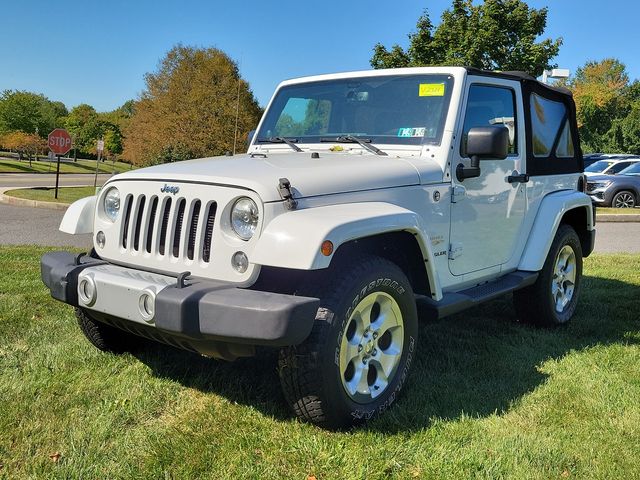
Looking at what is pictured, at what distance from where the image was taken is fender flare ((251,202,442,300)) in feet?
8.14

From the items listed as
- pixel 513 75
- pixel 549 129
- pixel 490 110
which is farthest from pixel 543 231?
pixel 513 75

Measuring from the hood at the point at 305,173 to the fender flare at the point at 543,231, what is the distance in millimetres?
1401

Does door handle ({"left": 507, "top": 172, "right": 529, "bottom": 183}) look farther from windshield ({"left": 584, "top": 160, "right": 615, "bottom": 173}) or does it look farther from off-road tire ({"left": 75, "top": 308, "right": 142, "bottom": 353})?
windshield ({"left": 584, "top": 160, "right": 615, "bottom": 173})

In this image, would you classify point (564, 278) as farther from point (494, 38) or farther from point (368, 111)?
point (494, 38)

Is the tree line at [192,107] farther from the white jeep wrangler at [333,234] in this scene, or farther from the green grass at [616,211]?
the white jeep wrangler at [333,234]

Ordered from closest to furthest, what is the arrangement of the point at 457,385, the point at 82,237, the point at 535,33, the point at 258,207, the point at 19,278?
the point at 258,207 < the point at 457,385 < the point at 19,278 < the point at 82,237 < the point at 535,33

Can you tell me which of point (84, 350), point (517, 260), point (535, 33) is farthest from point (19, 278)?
point (535, 33)

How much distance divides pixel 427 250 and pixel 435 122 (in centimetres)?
98

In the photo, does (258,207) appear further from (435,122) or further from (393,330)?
(435,122)

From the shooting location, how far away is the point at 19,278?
5852 millimetres

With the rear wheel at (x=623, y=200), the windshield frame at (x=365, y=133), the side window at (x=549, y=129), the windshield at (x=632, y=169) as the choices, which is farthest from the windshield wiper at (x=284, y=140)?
the windshield at (x=632, y=169)

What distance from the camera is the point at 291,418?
302 cm

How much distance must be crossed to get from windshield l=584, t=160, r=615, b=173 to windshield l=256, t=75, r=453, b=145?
53.2 feet

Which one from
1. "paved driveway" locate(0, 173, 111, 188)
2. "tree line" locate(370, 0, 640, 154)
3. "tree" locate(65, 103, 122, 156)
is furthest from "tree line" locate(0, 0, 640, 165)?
"tree" locate(65, 103, 122, 156)
